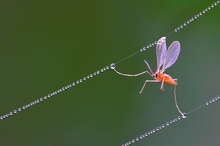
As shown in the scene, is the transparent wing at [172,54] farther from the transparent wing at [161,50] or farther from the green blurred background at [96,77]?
the green blurred background at [96,77]

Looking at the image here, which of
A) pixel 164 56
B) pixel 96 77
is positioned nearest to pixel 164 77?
pixel 164 56

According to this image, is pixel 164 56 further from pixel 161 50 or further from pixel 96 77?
pixel 96 77

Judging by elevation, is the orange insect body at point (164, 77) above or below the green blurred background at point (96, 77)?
below

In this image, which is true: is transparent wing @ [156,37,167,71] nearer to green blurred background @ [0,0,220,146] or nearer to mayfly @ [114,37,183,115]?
mayfly @ [114,37,183,115]

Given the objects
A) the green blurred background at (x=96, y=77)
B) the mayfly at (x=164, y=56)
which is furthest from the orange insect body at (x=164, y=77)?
the green blurred background at (x=96, y=77)

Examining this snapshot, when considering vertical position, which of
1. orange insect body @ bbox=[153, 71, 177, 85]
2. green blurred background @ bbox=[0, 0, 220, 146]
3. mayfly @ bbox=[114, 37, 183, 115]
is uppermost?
green blurred background @ bbox=[0, 0, 220, 146]

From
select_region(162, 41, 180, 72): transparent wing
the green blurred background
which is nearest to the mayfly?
select_region(162, 41, 180, 72): transparent wing

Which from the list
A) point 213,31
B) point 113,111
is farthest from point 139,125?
point 213,31

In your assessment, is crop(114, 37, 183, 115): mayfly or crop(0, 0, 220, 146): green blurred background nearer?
crop(114, 37, 183, 115): mayfly
